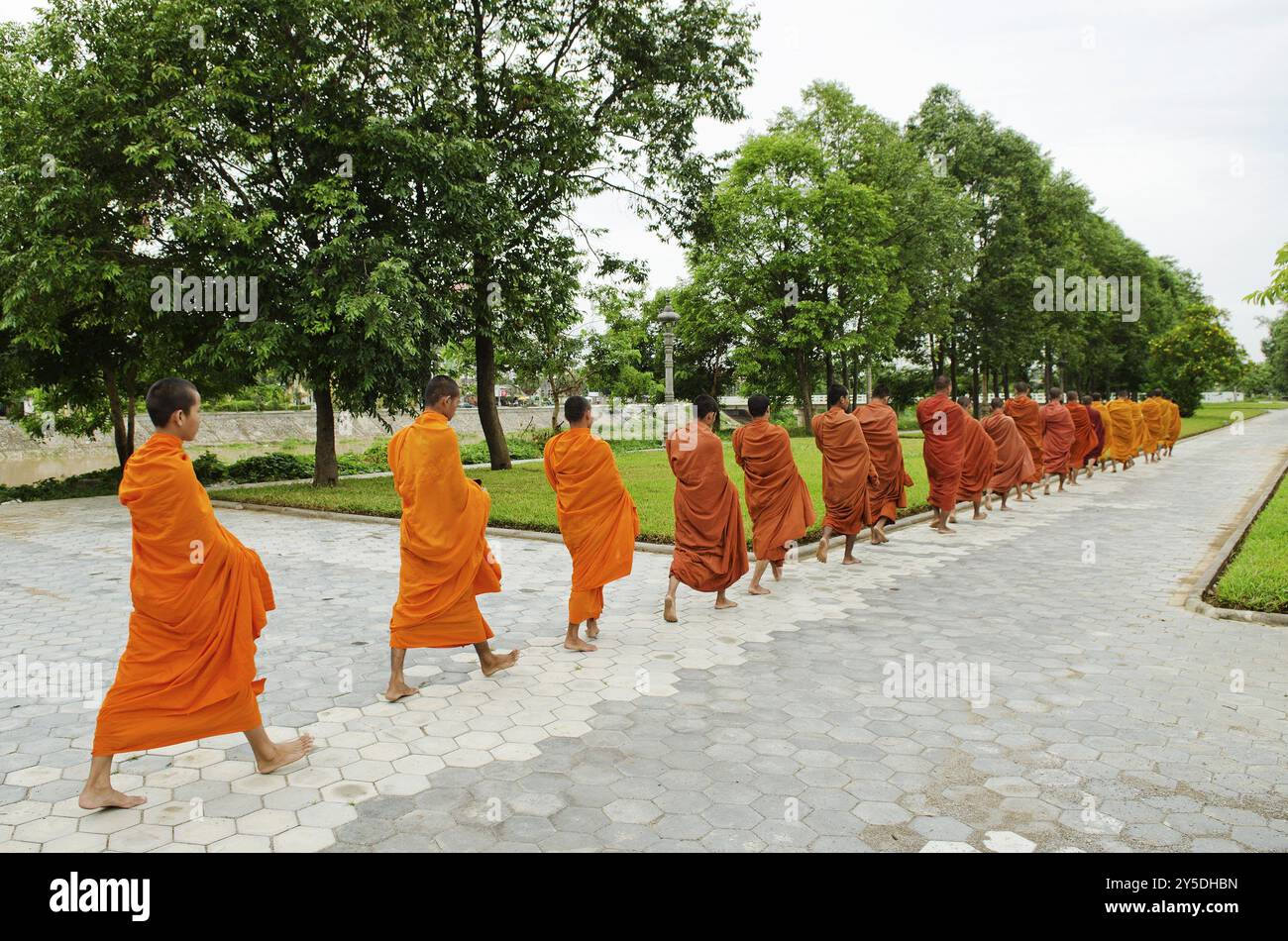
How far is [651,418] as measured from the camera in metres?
39.6

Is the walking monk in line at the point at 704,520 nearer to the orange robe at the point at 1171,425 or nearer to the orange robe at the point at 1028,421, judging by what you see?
the orange robe at the point at 1028,421

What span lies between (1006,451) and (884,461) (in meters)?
4.58

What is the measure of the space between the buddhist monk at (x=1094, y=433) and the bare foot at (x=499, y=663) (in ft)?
53.2

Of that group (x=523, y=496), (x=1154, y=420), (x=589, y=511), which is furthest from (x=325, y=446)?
(x=1154, y=420)

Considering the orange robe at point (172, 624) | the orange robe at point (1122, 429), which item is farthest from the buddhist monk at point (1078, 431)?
the orange robe at point (172, 624)

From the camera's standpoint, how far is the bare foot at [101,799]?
369 cm

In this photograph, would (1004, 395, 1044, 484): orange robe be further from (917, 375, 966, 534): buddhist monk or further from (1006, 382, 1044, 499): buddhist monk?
(917, 375, 966, 534): buddhist monk

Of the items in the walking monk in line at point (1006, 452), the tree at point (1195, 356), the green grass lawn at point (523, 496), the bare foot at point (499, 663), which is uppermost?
the tree at point (1195, 356)

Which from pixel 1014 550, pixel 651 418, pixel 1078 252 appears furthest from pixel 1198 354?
pixel 1014 550

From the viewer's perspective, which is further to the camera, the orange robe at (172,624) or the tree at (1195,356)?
the tree at (1195,356)

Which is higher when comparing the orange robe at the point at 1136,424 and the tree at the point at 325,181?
the tree at the point at 325,181

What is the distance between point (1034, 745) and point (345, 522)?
1117 centimetres

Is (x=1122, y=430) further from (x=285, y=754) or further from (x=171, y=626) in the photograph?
(x=171, y=626)

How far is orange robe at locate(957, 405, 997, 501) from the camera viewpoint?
482 inches
